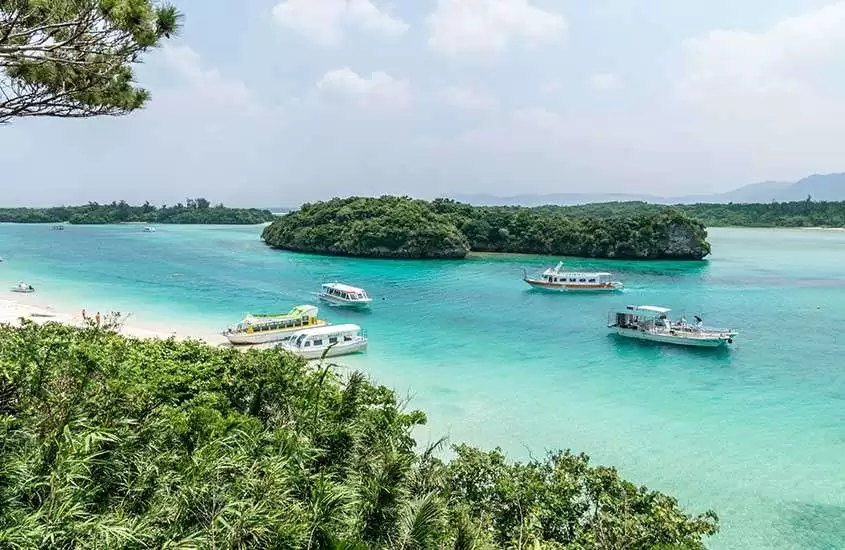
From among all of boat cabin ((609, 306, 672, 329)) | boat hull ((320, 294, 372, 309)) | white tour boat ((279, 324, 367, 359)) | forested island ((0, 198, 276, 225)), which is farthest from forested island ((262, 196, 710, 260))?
forested island ((0, 198, 276, 225))

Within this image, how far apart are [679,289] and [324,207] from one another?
52.5m

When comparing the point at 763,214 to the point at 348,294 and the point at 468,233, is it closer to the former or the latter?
the point at 468,233

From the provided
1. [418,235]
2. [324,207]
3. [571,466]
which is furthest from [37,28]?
[324,207]

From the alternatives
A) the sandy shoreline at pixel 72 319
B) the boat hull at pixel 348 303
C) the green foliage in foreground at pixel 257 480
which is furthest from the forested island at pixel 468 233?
the green foliage in foreground at pixel 257 480

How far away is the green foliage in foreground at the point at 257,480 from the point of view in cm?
585

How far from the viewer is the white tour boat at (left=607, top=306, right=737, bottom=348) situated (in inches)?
1032

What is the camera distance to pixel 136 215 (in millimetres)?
160125

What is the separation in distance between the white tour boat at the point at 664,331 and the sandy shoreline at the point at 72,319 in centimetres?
2014

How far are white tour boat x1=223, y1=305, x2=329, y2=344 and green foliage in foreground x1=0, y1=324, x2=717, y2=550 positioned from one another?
1324cm

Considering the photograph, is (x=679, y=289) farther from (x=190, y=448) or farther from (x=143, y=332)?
(x=190, y=448)

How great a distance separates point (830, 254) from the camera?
233 ft

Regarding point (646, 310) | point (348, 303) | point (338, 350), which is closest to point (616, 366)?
point (646, 310)

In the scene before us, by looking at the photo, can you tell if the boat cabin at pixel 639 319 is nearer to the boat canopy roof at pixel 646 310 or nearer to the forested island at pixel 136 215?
the boat canopy roof at pixel 646 310

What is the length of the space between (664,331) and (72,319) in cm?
3039
